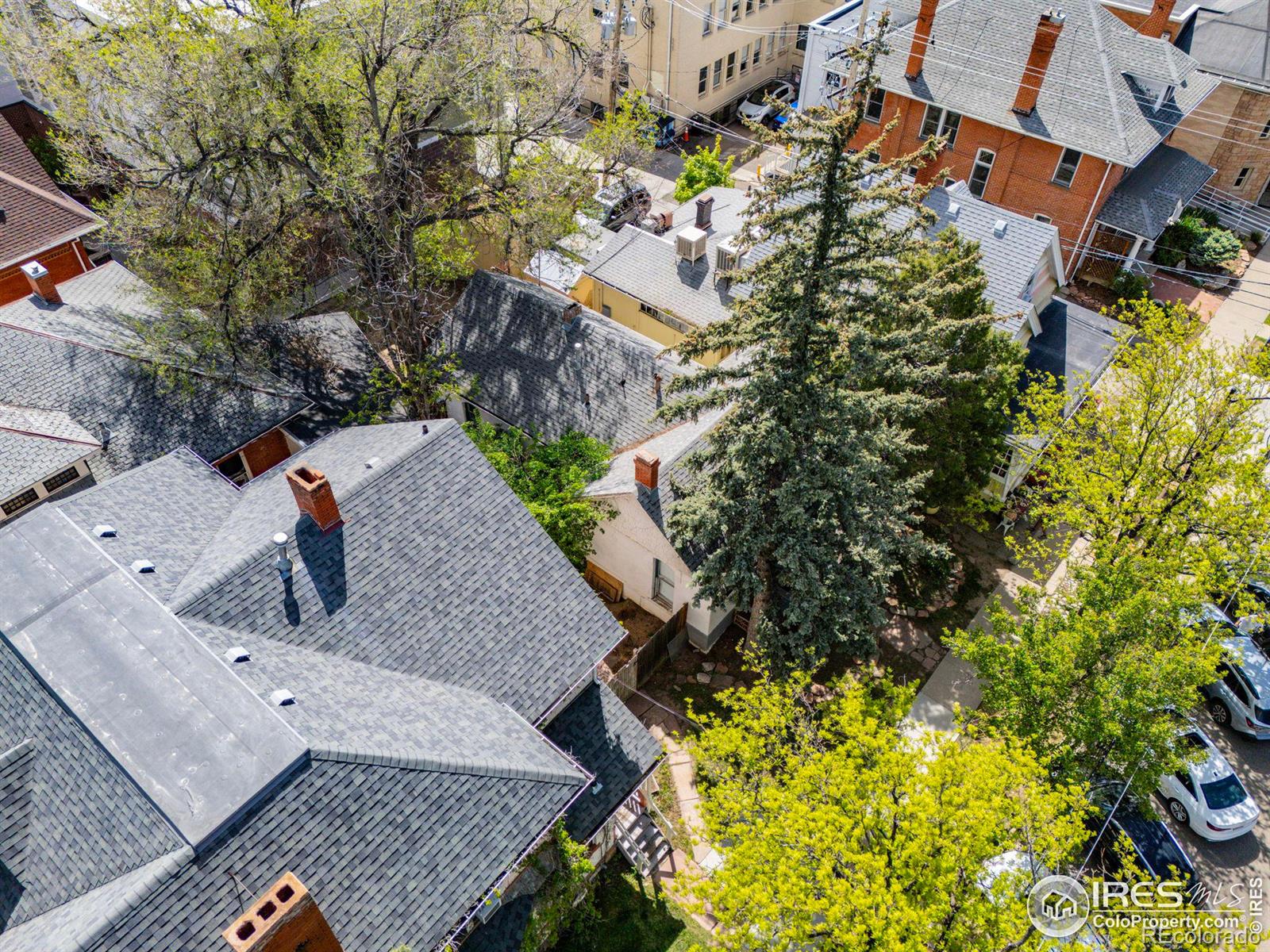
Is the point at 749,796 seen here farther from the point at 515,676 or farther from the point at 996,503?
the point at 996,503

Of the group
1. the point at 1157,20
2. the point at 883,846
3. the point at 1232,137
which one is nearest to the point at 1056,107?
the point at 1157,20

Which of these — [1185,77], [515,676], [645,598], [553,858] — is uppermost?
[1185,77]

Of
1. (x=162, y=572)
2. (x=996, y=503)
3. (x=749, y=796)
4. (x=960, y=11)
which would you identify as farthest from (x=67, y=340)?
(x=960, y=11)

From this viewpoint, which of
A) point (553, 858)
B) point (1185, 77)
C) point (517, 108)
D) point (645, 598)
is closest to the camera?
point (553, 858)

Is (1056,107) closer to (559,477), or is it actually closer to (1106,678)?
(1106,678)

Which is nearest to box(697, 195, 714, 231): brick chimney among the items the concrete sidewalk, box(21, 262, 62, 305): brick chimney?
box(21, 262, 62, 305): brick chimney

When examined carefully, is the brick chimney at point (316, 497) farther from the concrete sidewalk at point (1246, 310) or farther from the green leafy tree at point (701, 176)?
the concrete sidewalk at point (1246, 310)
